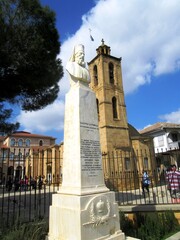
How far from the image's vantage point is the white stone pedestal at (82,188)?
3.66 metres

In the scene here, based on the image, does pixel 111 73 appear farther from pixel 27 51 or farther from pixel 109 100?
pixel 27 51

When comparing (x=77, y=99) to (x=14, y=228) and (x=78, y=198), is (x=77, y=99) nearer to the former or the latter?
(x=78, y=198)

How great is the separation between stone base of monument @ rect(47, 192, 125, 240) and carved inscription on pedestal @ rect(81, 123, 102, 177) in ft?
1.71

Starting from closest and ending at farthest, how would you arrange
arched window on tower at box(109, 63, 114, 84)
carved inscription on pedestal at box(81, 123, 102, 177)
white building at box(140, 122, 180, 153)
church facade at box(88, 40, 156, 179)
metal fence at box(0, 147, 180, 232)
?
carved inscription on pedestal at box(81, 123, 102, 177) < metal fence at box(0, 147, 180, 232) < church facade at box(88, 40, 156, 179) < arched window on tower at box(109, 63, 114, 84) < white building at box(140, 122, 180, 153)

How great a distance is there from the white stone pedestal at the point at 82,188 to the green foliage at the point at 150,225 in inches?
37.1

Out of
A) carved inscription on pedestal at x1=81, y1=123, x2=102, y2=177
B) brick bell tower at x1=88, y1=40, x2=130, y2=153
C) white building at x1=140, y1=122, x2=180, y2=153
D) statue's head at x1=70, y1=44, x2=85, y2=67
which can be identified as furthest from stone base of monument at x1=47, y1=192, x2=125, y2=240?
white building at x1=140, y1=122, x2=180, y2=153

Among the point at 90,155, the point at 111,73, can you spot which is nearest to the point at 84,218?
the point at 90,155

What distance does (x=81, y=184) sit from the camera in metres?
3.89

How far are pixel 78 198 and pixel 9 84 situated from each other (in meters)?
7.16

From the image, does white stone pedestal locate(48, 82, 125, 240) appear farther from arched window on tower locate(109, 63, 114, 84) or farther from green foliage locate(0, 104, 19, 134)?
arched window on tower locate(109, 63, 114, 84)

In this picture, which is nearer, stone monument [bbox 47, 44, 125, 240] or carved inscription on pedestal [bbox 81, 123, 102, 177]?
stone monument [bbox 47, 44, 125, 240]

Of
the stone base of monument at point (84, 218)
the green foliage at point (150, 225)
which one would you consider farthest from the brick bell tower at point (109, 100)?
the stone base of monument at point (84, 218)

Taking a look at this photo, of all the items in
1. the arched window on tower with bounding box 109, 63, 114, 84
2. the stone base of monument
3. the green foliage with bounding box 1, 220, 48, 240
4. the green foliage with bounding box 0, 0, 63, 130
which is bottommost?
the green foliage with bounding box 1, 220, 48, 240

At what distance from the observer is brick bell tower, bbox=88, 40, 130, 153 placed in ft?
69.6
